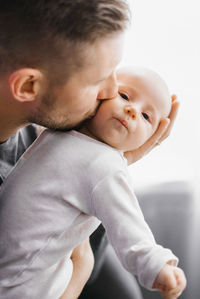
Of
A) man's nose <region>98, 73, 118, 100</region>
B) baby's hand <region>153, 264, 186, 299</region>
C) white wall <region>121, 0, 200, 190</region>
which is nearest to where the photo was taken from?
baby's hand <region>153, 264, 186, 299</region>

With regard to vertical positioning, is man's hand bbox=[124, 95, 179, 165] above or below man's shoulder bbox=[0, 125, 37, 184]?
above

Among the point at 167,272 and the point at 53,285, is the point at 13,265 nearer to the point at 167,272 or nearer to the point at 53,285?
the point at 53,285

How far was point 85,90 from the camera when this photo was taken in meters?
0.81

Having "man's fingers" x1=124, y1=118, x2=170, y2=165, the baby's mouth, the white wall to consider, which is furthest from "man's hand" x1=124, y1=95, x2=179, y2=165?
the white wall

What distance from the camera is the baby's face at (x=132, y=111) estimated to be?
834 millimetres

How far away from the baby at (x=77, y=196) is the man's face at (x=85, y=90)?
24 millimetres

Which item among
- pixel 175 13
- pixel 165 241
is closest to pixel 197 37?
pixel 175 13

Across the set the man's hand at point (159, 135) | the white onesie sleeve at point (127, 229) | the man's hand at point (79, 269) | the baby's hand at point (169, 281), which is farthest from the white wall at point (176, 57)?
the baby's hand at point (169, 281)

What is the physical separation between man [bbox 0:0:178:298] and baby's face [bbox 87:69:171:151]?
3cm

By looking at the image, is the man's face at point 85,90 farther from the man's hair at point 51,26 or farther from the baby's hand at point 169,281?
the baby's hand at point 169,281

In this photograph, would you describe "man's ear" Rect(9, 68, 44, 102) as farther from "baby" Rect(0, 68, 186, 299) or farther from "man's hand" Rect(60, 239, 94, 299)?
"man's hand" Rect(60, 239, 94, 299)

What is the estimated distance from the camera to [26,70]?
2.51 feet

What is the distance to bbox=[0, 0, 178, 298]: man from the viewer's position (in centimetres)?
72

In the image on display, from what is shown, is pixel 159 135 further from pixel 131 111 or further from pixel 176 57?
pixel 176 57
